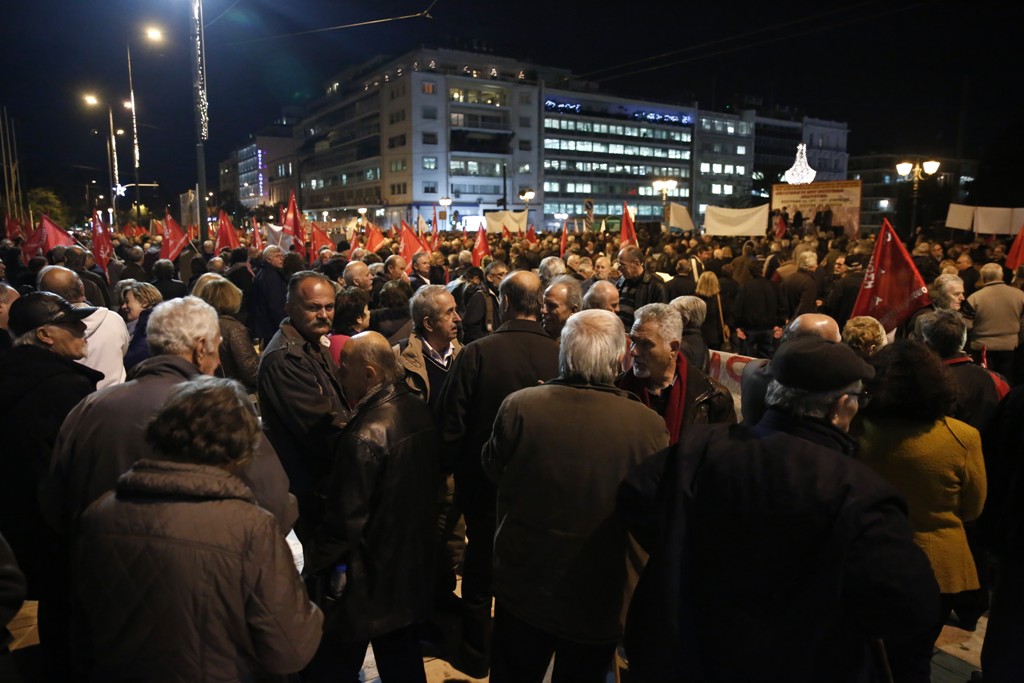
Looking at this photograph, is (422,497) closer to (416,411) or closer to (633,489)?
(416,411)

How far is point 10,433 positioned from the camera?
10.7 ft

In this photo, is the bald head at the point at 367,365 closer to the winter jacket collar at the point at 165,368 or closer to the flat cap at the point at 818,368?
the winter jacket collar at the point at 165,368

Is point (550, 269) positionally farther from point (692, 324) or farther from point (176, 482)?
point (176, 482)

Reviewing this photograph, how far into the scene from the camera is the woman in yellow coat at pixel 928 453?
3211mm

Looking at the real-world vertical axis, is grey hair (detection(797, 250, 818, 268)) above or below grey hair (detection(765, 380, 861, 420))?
above

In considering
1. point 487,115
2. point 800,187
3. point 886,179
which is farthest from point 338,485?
point 886,179

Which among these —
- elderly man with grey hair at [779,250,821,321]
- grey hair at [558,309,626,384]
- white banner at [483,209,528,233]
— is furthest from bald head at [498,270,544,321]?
white banner at [483,209,528,233]

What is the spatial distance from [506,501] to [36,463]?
2283 millimetres

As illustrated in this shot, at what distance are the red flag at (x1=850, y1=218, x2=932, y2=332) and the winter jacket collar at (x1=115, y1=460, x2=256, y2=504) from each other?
6261 millimetres

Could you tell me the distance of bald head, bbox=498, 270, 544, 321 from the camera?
437 cm

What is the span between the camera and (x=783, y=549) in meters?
2.12

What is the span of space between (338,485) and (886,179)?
139077mm

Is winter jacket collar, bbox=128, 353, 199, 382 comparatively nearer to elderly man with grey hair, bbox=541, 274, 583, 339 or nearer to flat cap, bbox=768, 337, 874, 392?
flat cap, bbox=768, 337, 874, 392

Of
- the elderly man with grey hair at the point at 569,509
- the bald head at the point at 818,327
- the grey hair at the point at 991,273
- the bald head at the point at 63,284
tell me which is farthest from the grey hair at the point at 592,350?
the grey hair at the point at 991,273
